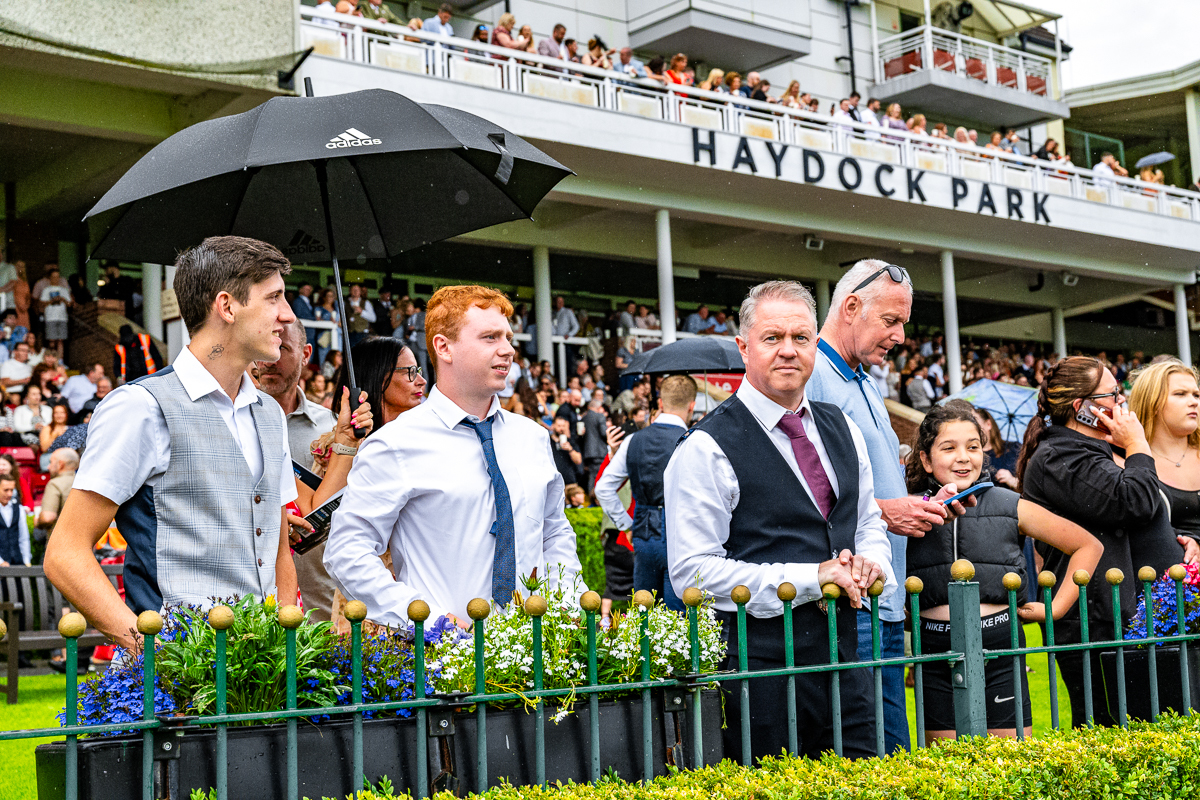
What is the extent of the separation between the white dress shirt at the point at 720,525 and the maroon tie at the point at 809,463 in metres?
0.02

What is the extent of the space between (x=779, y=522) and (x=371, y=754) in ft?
4.53

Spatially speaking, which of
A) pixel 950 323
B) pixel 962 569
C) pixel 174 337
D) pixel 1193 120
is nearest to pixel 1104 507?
pixel 962 569

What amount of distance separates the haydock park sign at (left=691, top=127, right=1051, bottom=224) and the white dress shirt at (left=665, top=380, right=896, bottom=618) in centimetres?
1683

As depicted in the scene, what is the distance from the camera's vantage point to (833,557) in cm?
341

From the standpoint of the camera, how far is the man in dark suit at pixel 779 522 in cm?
325

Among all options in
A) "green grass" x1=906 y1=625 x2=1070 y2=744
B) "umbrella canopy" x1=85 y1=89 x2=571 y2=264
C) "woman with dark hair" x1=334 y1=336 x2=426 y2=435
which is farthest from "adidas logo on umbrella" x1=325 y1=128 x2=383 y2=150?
"green grass" x1=906 y1=625 x2=1070 y2=744

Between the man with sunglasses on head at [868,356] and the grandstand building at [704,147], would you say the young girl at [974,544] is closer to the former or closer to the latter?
the man with sunglasses on head at [868,356]

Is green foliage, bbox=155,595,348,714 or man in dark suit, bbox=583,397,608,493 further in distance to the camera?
man in dark suit, bbox=583,397,608,493

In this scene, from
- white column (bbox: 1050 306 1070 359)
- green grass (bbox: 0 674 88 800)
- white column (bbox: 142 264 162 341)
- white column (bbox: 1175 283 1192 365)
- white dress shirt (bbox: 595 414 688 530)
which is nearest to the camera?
green grass (bbox: 0 674 88 800)

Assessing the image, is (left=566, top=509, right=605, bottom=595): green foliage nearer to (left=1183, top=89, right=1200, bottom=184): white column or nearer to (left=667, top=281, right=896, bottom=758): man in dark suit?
(left=667, top=281, right=896, bottom=758): man in dark suit

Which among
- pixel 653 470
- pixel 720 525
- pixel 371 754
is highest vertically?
pixel 653 470

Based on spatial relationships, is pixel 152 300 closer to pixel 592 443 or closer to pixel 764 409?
pixel 592 443

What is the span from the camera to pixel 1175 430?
17.0ft

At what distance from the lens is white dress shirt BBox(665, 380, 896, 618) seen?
3.27 m
